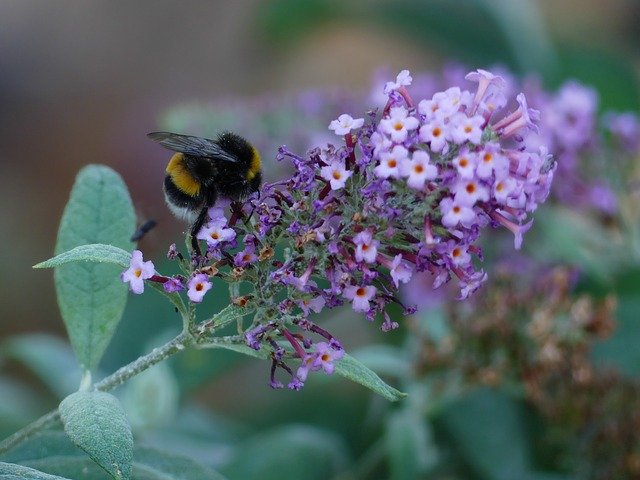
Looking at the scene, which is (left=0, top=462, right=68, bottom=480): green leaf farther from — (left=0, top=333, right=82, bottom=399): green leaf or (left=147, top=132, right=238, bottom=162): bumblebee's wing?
(left=0, top=333, right=82, bottom=399): green leaf

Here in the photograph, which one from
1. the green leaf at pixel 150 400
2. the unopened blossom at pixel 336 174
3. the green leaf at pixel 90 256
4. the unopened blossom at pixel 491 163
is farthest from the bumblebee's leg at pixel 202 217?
the green leaf at pixel 150 400

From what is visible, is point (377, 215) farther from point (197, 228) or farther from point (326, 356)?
point (197, 228)

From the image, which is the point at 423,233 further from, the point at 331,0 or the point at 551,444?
the point at 331,0

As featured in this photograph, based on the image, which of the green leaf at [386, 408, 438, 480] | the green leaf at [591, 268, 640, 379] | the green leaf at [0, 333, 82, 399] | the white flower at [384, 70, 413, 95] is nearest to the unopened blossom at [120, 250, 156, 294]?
the white flower at [384, 70, 413, 95]

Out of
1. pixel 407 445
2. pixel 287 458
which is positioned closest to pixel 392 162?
pixel 407 445

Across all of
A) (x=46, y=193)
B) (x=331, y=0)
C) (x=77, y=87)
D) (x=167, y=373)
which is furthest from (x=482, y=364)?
(x=77, y=87)

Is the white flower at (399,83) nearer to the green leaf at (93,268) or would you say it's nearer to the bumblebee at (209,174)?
the bumblebee at (209,174)
